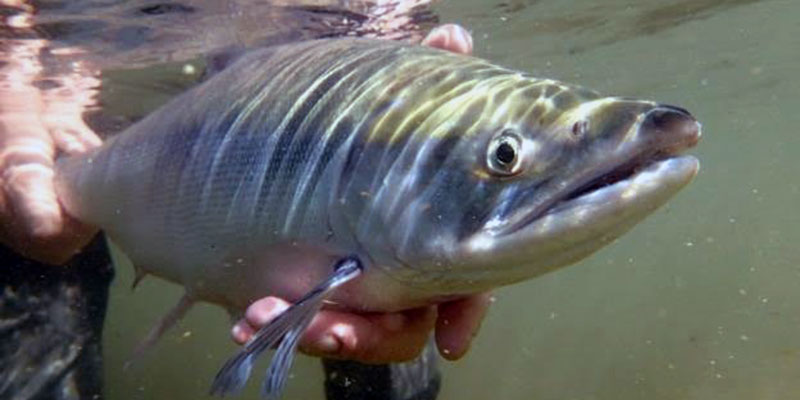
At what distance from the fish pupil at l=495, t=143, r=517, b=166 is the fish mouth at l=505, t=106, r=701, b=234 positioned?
0.64ft

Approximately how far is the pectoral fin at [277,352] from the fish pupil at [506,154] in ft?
2.75

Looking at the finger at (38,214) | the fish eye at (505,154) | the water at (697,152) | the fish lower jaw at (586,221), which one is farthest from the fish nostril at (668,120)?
the water at (697,152)

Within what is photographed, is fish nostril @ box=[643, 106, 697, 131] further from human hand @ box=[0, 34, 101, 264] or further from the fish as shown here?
human hand @ box=[0, 34, 101, 264]

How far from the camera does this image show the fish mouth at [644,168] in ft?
8.22

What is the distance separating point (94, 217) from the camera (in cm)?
541

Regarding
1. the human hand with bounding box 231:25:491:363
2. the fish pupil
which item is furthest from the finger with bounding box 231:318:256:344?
the fish pupil

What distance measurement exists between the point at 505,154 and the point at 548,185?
194 millimetres

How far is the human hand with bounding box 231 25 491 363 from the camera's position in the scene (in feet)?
11.4

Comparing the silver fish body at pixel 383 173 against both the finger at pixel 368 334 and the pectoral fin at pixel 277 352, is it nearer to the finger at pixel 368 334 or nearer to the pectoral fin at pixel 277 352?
the finger at pixel 368 334

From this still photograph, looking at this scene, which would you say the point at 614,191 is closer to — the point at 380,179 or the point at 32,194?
the point at 380,179

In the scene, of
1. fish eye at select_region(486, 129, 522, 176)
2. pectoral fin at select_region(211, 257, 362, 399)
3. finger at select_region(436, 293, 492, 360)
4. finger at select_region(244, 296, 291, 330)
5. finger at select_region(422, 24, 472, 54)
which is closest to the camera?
fish eye at select_region(486, 129, 522, 176)

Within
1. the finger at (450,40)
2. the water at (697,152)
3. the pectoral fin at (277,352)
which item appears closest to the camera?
the pectoral fin at (277,352)

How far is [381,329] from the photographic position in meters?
3.58

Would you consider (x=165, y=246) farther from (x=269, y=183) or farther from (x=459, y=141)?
(x=459, y=141)
